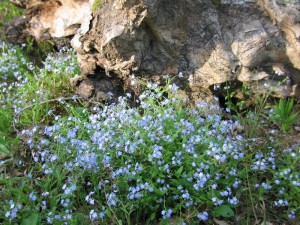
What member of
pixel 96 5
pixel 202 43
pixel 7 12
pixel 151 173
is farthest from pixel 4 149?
pixel 7 12

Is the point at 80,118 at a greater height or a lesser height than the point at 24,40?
lesser

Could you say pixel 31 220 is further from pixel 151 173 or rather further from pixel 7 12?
pixel 7 12

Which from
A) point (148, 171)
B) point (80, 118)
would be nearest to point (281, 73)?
point (148, 171)

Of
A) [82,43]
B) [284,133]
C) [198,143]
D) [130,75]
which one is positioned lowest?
[284,133]

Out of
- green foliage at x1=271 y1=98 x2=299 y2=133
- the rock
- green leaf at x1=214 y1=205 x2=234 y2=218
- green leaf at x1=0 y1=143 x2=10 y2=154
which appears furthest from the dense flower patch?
the rock

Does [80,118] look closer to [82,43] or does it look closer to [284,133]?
[82,43]

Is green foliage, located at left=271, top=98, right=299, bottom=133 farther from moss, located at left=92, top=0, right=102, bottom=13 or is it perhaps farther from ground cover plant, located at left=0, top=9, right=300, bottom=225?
moss, located at left=92, top=0, right=102, bottom=13
